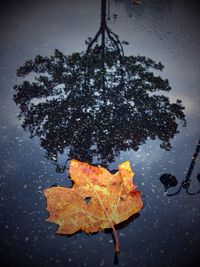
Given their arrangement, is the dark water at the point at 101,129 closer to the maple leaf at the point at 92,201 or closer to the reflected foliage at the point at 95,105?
the reflected foliage at the point at 95,105

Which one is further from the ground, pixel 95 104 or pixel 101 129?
pixel 95 104

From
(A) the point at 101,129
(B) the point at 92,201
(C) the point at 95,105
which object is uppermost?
(C) the point at 95,105

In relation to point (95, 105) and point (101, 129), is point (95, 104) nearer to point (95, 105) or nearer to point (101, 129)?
point (95, 105)

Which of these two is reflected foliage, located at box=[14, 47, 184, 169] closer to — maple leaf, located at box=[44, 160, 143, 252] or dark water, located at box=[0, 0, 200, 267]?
dark water, located at box=[0, 0, 200, 267]

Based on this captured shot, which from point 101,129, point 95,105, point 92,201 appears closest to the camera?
point 92,201

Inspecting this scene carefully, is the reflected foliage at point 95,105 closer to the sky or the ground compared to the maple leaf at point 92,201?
closer to the sky

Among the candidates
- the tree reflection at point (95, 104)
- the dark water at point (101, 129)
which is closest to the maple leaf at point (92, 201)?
the dark water at point (101, 129)

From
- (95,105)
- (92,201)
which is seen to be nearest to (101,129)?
(95,105)
